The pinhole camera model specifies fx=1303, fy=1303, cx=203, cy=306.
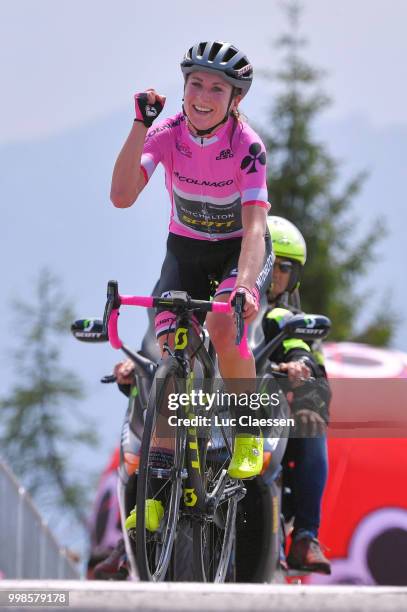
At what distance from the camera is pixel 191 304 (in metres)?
5.93

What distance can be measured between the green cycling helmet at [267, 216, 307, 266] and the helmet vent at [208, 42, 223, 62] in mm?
2274

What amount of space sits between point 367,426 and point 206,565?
10.8 feet

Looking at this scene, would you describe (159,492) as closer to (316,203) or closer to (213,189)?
(213,189)

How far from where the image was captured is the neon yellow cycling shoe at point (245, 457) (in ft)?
20.9

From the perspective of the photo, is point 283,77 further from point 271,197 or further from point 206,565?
point 206,565

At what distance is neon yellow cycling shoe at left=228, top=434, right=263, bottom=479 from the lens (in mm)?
6355

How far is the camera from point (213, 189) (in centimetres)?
648

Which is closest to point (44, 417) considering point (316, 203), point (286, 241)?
point (316, 203)

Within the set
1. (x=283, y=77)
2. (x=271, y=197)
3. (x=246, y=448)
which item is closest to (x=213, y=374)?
(x=246, y=448)

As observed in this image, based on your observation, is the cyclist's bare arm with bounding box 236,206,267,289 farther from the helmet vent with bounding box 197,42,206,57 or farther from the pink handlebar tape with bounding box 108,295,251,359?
the helmet vent with bounding box 197,42,206,57

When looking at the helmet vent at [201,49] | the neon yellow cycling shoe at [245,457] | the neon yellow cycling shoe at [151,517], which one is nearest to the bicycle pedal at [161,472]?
the neon yellow cycling shoe at [151,517]

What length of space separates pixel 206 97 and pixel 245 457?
176cm

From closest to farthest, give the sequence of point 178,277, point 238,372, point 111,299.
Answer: point 111,299 → point 238,372 → point 178,277

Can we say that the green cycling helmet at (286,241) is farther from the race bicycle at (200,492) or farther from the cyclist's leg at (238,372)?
the cyclist's leg at (238,372)
